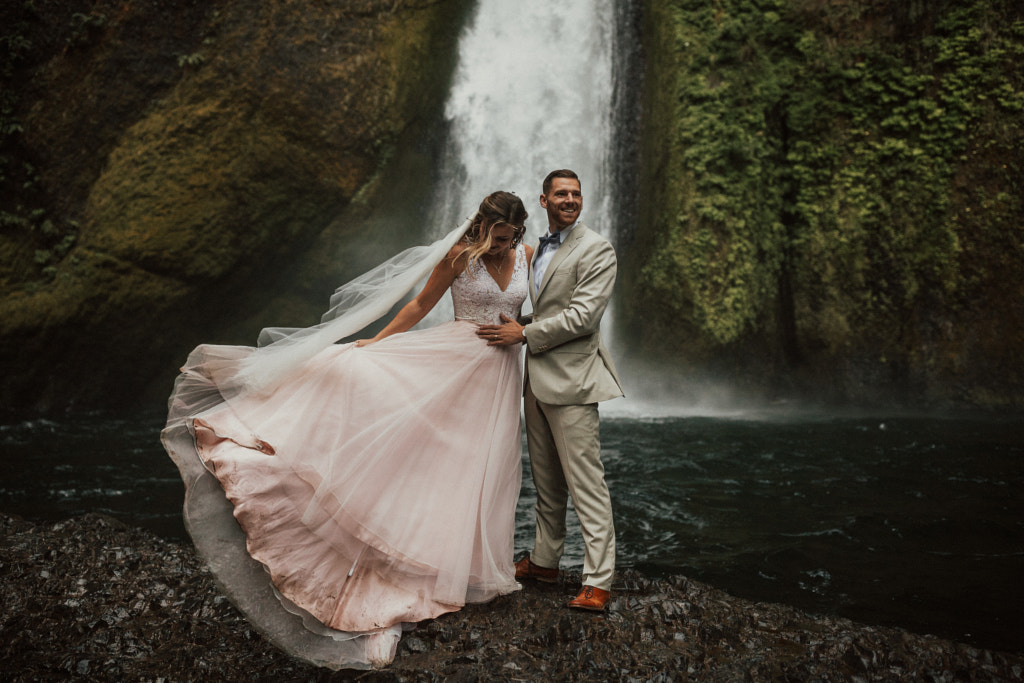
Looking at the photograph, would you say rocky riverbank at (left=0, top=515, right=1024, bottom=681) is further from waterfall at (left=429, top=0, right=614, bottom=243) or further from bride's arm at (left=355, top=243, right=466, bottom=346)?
waterfall at (left=429, top=0, right=614, bottom=243)

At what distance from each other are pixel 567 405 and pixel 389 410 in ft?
2.75

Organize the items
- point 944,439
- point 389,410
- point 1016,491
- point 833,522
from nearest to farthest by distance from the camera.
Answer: point 389,410, point 833,522, point 1016,491, point 944,439

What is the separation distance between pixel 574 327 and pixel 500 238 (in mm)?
611

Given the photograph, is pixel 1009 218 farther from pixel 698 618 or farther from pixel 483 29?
pixel 698 618

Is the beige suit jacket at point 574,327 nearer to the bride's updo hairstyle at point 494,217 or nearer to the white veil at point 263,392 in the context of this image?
the bride's updo hairstyle at point 494,217

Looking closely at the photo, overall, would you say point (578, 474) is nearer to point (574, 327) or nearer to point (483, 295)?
point (574, 327)

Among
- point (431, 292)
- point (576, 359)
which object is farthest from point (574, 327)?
point (431, 292)

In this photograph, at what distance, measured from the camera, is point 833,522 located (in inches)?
227

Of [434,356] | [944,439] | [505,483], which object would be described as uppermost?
[434,356]

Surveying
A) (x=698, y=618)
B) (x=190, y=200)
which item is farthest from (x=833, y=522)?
(x=190, y=200)

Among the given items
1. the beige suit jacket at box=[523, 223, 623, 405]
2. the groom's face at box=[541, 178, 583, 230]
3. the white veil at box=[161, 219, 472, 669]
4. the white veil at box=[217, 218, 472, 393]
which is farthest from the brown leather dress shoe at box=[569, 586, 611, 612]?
the groom's face at box=[541, 178, 583, 230]

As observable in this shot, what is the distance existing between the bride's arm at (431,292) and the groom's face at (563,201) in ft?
1.62

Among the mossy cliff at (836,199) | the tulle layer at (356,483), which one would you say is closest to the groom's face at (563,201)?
the tulle layer at (356,483)

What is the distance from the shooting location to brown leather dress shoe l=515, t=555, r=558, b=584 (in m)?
3.68
